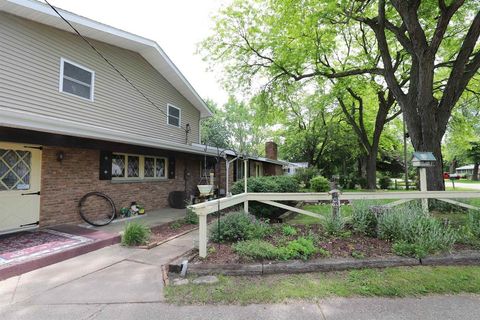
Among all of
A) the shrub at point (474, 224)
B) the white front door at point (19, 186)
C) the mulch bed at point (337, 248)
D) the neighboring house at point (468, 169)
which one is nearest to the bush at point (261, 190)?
the mulch bed at point (337, 248)

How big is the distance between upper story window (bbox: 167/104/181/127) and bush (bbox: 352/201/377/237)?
8741 millimetres

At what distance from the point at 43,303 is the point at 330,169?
91.5 ft

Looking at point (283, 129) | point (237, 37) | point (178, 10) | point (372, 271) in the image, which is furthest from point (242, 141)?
point (372, 271)

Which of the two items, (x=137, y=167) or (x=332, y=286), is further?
(x=137, y=167)

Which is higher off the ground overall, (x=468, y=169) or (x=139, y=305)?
(x=468, y=169)

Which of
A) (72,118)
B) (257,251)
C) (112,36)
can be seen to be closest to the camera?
(257,251)

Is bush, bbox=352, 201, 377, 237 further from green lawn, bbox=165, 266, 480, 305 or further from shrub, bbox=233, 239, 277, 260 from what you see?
shrub, bbox=233, 239, 277, 260

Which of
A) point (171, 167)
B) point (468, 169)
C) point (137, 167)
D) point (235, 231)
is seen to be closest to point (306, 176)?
point (171, 167)

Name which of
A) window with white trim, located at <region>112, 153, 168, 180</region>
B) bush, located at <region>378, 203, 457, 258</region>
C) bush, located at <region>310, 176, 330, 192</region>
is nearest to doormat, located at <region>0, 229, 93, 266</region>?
window with white trim, located at <region>112, 153, 168, 180</region>

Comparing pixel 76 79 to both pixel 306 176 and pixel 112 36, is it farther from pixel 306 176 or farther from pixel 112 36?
pixel 306 176

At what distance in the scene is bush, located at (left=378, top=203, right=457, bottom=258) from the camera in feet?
13.3

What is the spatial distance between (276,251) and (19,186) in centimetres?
604

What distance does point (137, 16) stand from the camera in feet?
23.5

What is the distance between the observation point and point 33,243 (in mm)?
4922
